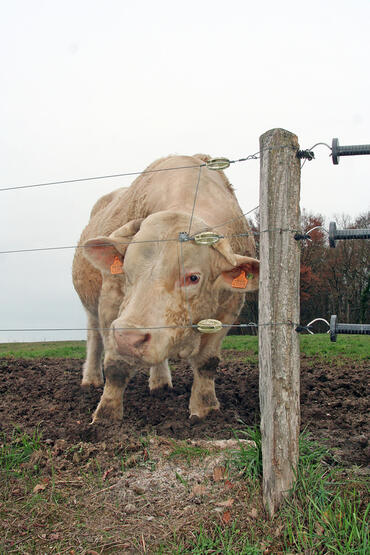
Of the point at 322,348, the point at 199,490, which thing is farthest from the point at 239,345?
the point at 199,490

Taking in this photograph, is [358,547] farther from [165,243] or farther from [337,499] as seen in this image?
[165,243]

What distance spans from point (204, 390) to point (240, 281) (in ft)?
5.01

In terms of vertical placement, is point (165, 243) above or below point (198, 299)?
above

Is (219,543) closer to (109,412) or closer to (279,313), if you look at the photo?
(279,313)

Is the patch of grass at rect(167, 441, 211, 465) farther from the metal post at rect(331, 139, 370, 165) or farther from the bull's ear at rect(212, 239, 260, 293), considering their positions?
the metal post at rect(331, 139, 370, 165)

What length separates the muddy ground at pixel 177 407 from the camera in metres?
5.01

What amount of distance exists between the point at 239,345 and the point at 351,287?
860cm

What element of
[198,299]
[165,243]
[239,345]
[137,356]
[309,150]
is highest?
[309,150]

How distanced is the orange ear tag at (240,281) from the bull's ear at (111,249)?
122 centimetres

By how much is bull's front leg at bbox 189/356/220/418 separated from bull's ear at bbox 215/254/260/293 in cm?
119

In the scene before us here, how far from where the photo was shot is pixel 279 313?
3562 mm

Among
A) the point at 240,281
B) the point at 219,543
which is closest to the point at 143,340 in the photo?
the point at 240,281

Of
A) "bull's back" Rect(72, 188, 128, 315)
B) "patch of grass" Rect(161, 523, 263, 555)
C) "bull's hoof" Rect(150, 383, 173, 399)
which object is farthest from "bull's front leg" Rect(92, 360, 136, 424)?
"patch of grass" Rect(161, 523, 263, 555)

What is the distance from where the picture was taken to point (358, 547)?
302 centimetres
